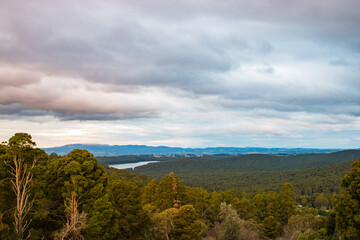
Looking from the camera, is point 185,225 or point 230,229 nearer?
point 185,225

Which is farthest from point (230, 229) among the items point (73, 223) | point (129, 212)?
point (73, 223)

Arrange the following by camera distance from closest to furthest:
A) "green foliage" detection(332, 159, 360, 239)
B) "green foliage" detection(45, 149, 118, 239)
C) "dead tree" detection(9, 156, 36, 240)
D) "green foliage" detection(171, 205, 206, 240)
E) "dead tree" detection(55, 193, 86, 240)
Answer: "dead tree" detection(9, 156, 36, 240)
"dead tree" detection(55, 193, 86, 240)
"green foliage" detection(45, 149, 118, 239)
"green foliage" detection(332, 159, 360, 239)
"green foliage" detection(171, 205, 206, 240)

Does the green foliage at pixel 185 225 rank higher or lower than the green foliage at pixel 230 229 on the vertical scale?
higher

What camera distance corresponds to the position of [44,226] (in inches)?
861

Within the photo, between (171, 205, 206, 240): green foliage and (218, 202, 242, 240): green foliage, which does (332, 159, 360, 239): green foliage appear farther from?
(171, 205, 206, 240): green foliage

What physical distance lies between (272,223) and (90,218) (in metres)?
37.3

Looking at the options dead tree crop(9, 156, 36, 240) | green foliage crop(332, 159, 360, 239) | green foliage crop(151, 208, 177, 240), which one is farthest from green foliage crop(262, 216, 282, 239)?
dead tree crop(9, 156, 36, 240)

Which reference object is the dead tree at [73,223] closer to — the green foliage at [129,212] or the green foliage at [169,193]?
the green foliage at [129,212]

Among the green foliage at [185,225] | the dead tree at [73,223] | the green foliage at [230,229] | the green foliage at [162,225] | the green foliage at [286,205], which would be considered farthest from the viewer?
the green foliage at [286,205]

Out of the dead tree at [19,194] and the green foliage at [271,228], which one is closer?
the dead tree at [19,194]

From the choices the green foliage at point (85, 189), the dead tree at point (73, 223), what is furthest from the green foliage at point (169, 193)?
the dead tree at point (73, 223)

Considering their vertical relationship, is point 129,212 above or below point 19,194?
below

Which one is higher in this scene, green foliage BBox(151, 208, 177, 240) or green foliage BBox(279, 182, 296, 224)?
green foliage BBox(151, 208, 177, 240)

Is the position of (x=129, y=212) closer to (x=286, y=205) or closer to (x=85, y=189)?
(x=85, y=189)
